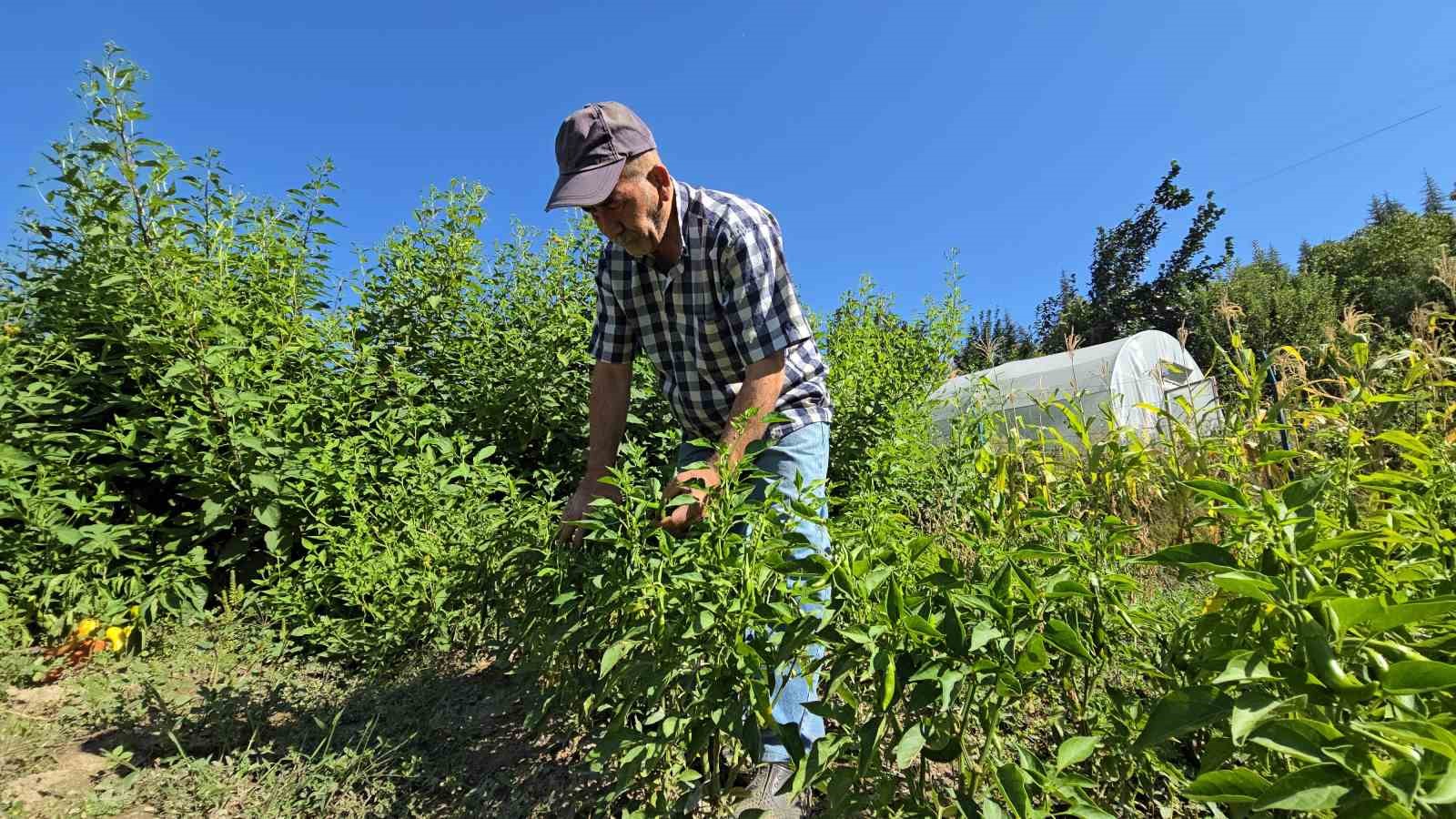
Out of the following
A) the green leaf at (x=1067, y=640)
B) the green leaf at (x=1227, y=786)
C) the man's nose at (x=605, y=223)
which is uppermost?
the man's nose at (x=605, y=223)

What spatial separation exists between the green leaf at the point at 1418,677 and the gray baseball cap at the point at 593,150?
5.16 feet

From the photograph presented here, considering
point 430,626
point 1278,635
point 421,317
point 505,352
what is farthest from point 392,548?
point 1278,635

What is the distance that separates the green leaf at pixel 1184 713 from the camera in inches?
26.7

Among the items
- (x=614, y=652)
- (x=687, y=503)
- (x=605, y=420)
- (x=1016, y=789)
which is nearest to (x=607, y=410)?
(x=605, y=420)

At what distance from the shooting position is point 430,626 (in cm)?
243

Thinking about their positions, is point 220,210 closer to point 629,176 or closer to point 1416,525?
point 629,176

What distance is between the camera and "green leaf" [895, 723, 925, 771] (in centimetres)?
84

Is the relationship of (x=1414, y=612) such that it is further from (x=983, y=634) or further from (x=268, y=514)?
(x=268, y=514)

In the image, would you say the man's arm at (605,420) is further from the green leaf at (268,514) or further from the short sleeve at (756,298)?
the green leaf at (268,514)

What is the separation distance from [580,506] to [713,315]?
25.0 inches

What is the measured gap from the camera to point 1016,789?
820mm

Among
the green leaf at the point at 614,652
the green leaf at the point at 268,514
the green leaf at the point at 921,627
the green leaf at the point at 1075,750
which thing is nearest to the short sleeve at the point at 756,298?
the green leaf at the point at 614,652

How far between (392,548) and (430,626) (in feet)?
1.05

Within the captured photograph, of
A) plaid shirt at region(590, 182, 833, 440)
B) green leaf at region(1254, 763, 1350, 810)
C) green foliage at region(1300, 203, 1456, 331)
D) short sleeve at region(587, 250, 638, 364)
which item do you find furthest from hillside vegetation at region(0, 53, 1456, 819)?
green foliage at region(1300, 203, 1456, 331)
